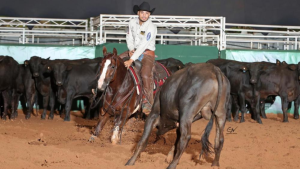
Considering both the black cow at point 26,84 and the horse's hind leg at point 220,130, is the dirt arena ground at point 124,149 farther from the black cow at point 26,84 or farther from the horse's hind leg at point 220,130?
the black cow at point 26,84

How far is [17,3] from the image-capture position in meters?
17.5

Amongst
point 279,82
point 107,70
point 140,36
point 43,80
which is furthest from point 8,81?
point 279,82

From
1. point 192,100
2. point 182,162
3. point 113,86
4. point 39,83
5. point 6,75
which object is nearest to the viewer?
point 192,100

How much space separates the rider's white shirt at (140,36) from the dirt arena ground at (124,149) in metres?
1.64

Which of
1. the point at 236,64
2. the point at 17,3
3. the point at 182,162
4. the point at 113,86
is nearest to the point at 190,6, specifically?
the point at 236,64

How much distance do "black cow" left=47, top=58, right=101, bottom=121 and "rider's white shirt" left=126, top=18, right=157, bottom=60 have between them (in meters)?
4.15

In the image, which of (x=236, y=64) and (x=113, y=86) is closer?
(x=113, y=86)

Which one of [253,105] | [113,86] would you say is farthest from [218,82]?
[253,105]

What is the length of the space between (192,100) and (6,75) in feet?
23.8

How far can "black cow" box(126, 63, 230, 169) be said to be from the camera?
6.21 metres

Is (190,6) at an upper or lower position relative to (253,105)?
upper

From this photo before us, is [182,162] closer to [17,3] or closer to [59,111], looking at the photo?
[59,111]

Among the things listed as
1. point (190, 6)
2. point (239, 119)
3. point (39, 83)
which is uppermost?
point (190, 6)

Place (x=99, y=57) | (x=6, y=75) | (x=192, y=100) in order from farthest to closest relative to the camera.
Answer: (x=99, y=57), (x=6, y=75), (x=192, y=100)
